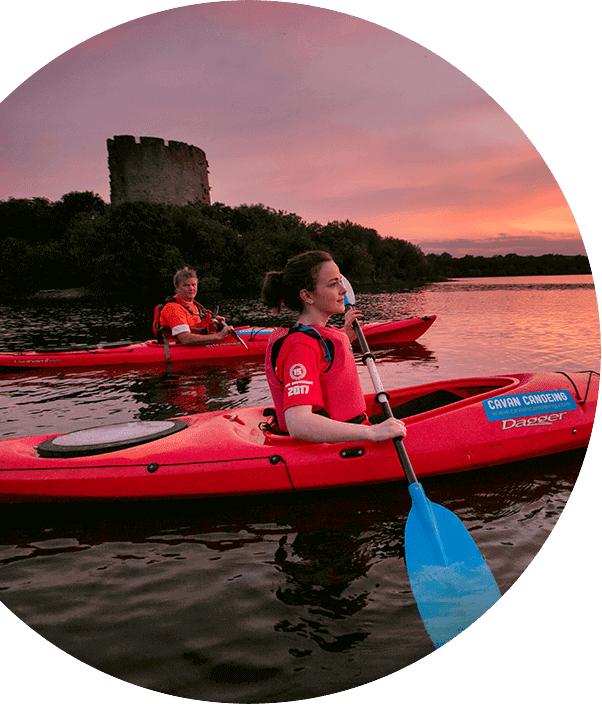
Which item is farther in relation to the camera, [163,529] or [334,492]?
[334,492]

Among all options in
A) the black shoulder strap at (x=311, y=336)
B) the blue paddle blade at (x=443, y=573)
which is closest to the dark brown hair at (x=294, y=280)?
the black shoulder strap at (x=311, y=336)

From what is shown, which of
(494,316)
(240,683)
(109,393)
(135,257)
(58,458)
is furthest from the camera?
(135,257)

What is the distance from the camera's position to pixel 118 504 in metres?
2.96

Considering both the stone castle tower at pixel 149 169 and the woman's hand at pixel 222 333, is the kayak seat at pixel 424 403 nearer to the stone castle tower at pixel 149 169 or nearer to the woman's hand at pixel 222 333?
the woman's hand at pixel 222 333

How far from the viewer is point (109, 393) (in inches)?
241

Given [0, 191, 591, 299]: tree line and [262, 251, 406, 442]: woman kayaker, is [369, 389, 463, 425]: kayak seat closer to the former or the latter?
[262, 251, 406, 442]: woman kayaker

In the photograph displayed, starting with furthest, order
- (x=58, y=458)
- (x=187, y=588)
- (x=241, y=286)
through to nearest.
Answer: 1. (x=241, y=286)
2. (x=58, y=458)
3. (x=187, y=588)

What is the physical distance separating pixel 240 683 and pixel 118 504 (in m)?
1.61

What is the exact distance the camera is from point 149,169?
34469 millimetres

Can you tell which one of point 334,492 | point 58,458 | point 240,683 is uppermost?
point 58,458

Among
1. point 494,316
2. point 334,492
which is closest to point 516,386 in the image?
point 334,492

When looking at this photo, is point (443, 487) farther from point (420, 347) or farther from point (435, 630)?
point (420, 347)

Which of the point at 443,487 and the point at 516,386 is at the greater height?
the point at 516,386

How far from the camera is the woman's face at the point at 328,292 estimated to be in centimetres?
238
